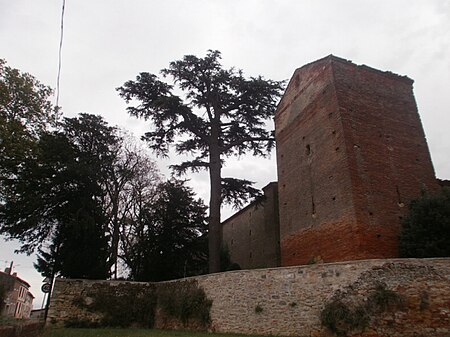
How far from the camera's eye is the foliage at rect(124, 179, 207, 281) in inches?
763

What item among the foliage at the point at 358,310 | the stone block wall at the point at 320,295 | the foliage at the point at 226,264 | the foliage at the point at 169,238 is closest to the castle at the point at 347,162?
the stone block wall at the point at 320,295

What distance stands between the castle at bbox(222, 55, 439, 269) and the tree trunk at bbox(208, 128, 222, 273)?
10.6ft

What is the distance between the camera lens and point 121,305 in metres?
14.3

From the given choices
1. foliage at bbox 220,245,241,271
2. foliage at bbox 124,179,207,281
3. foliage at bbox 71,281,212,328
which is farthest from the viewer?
foliage at bbox 220,245,241,271

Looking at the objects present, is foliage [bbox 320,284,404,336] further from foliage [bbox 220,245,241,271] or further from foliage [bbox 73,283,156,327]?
foliage [bbox 220,245,241,271]

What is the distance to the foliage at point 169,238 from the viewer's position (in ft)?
63.6

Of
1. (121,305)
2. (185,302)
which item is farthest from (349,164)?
(121,305)

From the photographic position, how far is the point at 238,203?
1848 cm

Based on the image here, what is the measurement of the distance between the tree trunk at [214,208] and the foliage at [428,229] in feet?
26.3

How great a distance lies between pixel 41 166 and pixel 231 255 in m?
15.9

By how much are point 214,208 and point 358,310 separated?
30.5 feet

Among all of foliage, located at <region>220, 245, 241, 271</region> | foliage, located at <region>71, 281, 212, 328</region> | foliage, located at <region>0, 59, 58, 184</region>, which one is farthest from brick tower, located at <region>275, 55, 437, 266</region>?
foliage, located at <region>0, 59, 58, 184</region>

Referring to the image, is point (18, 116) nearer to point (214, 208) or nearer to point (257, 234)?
point (214, 208)

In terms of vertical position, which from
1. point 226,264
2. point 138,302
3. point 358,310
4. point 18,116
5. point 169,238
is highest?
point 18,116
